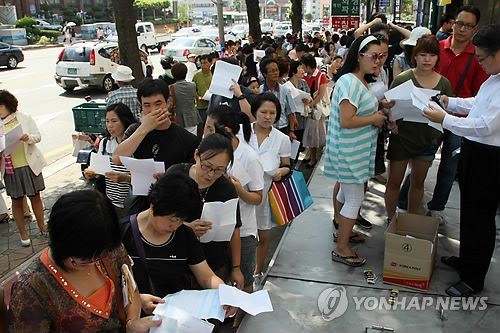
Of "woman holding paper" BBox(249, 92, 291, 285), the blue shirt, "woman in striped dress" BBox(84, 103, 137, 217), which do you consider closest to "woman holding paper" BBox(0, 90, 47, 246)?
"woman in striped dress" BBox(84, 103, 137, 217)

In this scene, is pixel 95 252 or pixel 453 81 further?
pixel 453 81

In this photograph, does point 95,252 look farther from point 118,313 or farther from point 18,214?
point 18,214

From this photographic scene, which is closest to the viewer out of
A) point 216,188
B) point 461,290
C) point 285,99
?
point 216,188

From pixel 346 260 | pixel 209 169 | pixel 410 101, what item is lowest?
pixel 346 260

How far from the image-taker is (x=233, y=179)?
3082 mm

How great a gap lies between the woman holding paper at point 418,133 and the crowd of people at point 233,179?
1 cm

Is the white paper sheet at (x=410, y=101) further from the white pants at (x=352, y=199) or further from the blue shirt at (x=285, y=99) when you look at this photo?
the blue shirt at (x=285, y=99)

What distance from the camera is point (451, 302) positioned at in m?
3.42

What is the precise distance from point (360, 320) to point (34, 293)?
2.36m

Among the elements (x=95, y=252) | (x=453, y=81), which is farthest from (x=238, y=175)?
(x=453, y=81)

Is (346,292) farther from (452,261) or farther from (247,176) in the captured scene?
(247,176)

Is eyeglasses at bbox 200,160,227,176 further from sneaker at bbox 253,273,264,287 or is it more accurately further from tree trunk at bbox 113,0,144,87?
tree trunk at bbox 113,0,144,87

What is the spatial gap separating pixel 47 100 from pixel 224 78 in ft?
33.3

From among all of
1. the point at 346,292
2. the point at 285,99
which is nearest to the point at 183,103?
the point at 285,99
